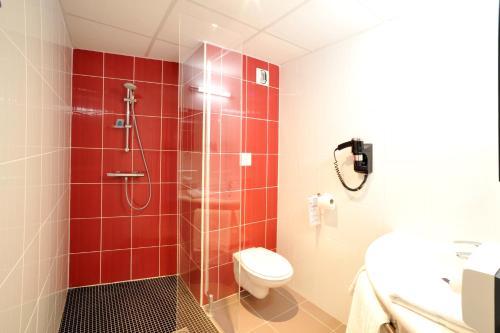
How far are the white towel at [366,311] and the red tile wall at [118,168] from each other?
1.85 m

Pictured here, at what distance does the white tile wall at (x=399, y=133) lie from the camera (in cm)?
120

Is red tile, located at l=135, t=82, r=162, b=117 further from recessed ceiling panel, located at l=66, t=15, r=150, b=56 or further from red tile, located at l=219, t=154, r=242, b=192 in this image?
red tile, located at l=219, t=154, r=242, b=192

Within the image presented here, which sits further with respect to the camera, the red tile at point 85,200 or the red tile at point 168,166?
the red tile at point 168,166

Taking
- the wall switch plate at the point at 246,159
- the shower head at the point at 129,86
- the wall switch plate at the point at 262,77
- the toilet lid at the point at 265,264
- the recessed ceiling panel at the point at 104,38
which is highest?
the recessed ceiling panel at the point at 104,38

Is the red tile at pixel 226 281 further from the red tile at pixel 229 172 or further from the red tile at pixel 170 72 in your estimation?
the red tile at pixel 170 72

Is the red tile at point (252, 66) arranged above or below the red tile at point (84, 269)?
above

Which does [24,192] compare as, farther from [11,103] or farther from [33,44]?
[33,44]

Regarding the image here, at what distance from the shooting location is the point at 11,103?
69cm

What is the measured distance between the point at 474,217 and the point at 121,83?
2.74 meters

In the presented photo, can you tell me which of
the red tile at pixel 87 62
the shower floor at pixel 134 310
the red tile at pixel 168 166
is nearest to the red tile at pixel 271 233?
the shower floor at pixel 134 310

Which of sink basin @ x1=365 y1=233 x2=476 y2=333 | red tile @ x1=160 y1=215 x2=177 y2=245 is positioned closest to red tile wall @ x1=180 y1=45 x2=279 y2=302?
red tile @ x1=160 y1=215 x2=177 y2=245

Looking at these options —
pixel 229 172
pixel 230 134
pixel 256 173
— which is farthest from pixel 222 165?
pixel 256 173

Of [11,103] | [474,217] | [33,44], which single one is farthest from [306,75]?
[11,103]

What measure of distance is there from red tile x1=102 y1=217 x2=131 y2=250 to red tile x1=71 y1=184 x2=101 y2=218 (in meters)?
0.13
